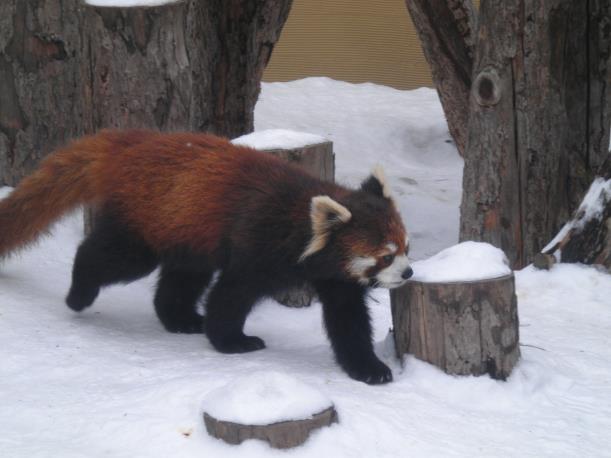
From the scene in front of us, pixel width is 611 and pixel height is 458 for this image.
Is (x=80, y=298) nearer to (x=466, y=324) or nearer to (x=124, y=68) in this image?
(x=124, y=68)

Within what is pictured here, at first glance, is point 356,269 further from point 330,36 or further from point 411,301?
point 330,36

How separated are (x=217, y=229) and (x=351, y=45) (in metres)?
6.37

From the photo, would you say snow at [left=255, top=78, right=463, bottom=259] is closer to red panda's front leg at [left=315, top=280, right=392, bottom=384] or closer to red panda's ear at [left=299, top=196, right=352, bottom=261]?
red panda's front leg at [left=315, top=280, right=392, bottom=384]

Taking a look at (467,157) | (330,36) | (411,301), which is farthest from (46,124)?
(330,36)

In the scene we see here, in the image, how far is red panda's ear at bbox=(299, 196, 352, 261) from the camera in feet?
10.8

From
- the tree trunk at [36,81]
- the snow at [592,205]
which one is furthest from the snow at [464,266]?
the tree trunk at [36,81]

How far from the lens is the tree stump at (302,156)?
4277 mm

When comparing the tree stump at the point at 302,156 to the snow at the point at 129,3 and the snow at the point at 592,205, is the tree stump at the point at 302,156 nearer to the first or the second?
the snow at the point at 129,3

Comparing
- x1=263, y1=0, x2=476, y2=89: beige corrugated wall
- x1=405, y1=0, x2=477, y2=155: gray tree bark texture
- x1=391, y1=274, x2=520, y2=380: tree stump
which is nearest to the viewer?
x1=391, y1=274, x2=520, y2=380: tree stump

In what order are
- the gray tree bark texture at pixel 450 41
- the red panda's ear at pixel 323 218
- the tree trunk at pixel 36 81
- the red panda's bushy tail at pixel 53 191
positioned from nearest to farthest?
1. the red panda's ear at pixel 323 218
2. the red panda's bushy tail at pixel 53 191
3. the tree trunk at pixel 36 81
4. the gray tree bark texture at pixel 450 41

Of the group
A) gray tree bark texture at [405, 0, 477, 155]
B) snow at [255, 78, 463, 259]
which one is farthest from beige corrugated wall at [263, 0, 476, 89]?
gray tree bark texture at [405, 0, 477, 155]

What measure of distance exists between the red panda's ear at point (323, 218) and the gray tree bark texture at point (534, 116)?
5.82 feet

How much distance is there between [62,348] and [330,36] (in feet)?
21.6

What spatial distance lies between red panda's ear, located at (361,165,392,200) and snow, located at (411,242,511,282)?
37cm
